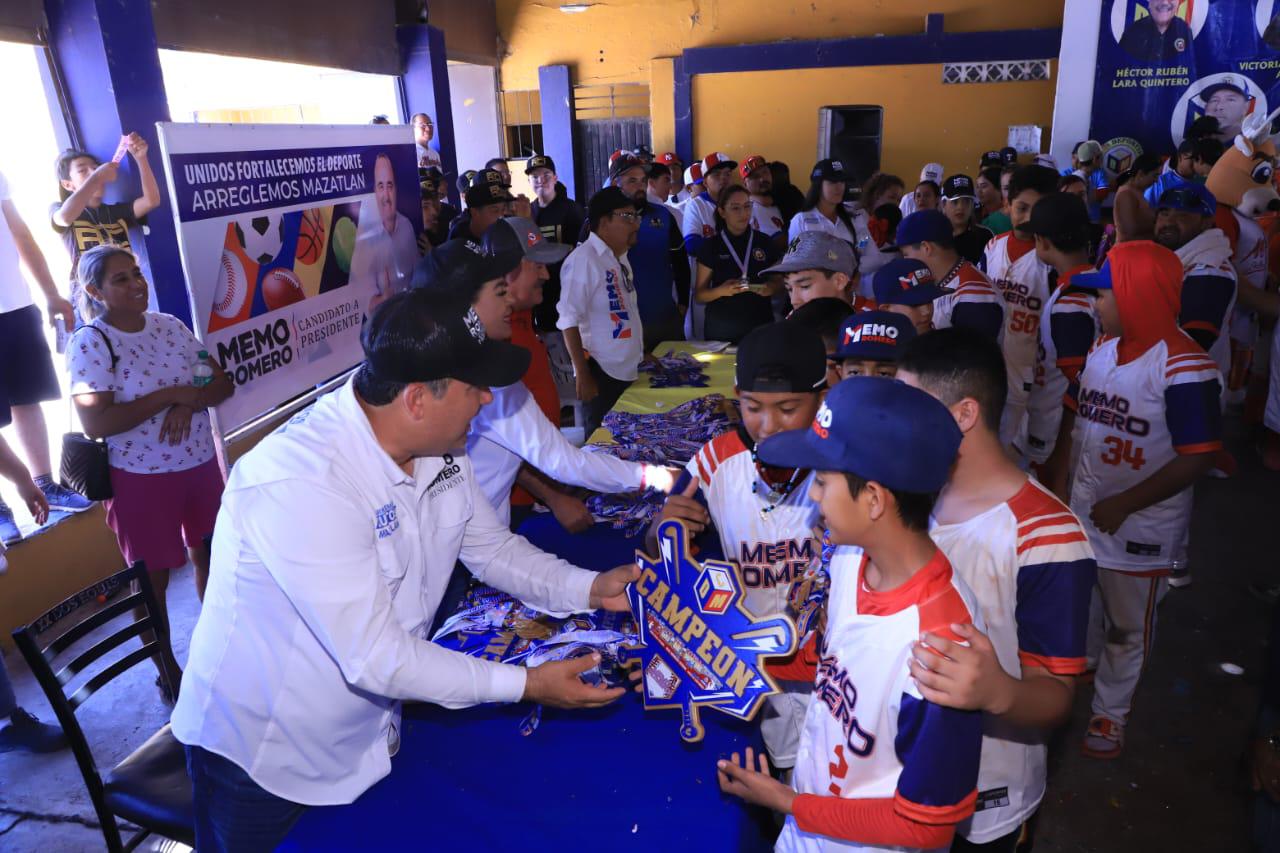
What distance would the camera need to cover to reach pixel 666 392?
14.2 ft

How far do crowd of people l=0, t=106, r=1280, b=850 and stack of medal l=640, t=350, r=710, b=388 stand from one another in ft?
2.96

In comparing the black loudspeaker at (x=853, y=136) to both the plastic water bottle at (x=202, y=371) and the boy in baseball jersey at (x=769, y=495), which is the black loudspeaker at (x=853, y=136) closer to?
the plastic water bottle at (x=202, y=371)

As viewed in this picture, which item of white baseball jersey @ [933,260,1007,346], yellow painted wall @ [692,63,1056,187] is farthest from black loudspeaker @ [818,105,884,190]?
white baseball jersey @ [933,260,1007,346]

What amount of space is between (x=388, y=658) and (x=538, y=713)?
0.49 m

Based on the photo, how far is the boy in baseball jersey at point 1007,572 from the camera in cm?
168

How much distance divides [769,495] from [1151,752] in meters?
2.21

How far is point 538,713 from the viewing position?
6.69 feet

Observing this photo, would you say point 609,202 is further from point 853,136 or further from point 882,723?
point 853,136

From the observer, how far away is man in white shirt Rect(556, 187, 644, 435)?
4.64 m

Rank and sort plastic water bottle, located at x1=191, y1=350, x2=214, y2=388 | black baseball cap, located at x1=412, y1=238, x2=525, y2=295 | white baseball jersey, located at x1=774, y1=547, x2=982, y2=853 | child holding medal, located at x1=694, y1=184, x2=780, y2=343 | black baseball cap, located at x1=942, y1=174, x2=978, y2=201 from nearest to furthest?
white baseball jersey, located at x1=774, y1=547, x2=982, y2=853, black baseball cap, located at x1=412, y1=238, x2=525, y2=295, plastic water bottle, located at x1=191, y1=350, x2=214, y2=388, child holding medal, located at x1=694, y1=184, x2=780, y2=343, black baseball cap, located at x1=942, y1=174, x2=978, y2=201

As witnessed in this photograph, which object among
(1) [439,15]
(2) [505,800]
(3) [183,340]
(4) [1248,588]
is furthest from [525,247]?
(1) [439,15]

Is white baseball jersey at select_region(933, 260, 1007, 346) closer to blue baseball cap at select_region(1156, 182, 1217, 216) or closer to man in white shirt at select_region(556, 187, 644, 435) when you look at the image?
blue baseball cap at select_region(1156, 182, 1217, 216)

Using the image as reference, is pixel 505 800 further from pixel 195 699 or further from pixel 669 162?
pixel 669 162

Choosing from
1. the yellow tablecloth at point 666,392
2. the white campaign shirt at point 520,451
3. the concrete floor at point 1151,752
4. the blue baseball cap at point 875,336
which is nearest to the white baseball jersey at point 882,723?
the blue baseball cap at point 875,336
